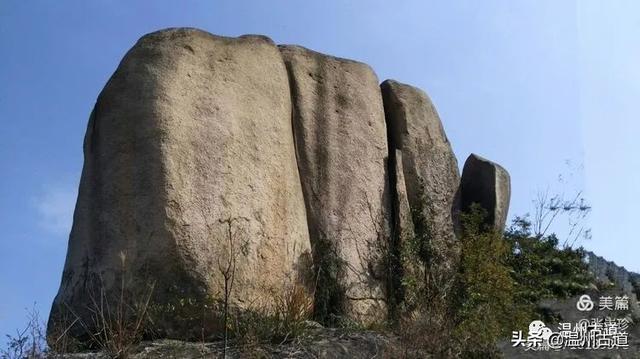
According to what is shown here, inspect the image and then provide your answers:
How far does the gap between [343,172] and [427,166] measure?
1.66 m

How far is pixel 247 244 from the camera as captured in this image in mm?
10320

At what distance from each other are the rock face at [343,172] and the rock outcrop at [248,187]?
18mm

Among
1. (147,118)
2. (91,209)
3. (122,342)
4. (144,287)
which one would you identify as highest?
(147,118)

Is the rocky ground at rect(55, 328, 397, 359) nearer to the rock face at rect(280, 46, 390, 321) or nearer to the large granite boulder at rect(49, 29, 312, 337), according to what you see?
the large granite boulder at rect(49, 29, 312, 337)

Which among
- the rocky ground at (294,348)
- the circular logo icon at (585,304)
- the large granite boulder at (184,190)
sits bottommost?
the rocky ground at (294,348)

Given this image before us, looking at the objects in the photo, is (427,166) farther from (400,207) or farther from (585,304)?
(585,304)

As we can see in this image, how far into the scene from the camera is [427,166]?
43.6 feet

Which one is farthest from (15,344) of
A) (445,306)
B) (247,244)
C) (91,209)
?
(445,306)

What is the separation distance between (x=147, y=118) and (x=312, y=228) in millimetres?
2635

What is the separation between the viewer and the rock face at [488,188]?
45.0 ft

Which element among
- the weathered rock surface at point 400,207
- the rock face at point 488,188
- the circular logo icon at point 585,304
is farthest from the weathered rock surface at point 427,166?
the circular logo icon at point 585,304

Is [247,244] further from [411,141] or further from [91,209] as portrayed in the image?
[411,141]

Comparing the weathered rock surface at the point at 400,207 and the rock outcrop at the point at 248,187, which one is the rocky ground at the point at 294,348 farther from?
the weathered rock surface at the point at 400,207

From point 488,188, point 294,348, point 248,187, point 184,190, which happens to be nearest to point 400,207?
point 488,188
